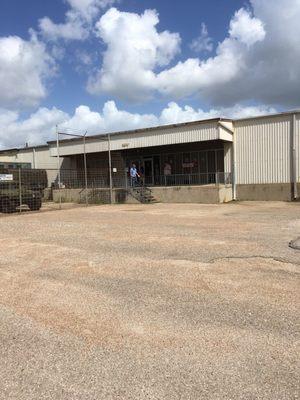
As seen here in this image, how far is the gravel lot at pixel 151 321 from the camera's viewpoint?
3.88 meters

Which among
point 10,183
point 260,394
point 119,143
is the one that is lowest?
point 260,394

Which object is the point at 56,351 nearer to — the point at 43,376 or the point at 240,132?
the point at 43,376

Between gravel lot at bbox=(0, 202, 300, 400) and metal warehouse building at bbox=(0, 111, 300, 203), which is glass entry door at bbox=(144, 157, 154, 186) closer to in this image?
metal warehouse building at bbox=(0, 111, 300, 203)

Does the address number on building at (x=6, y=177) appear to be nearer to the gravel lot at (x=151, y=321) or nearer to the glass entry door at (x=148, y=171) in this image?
the gravel lot at (x=151, y=321)

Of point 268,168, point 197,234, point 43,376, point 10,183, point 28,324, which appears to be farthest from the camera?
point 268,168

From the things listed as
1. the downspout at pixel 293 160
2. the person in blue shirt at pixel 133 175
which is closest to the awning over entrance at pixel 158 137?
the person in blue shirt at pixel 133 175

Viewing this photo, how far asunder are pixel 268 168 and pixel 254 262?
55.0 feet

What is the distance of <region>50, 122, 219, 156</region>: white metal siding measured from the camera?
24516 millimetres

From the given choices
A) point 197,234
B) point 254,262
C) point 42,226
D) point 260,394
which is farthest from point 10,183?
point 260,394

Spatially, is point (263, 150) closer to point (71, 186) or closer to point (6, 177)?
point (6, 177)

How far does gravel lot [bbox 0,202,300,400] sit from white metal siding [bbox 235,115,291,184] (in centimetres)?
1375

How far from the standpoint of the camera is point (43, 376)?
13.4 feet

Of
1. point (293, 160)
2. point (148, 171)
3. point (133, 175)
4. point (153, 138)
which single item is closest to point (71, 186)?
point (148, 171)

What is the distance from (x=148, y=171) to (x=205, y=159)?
4.72 metres
